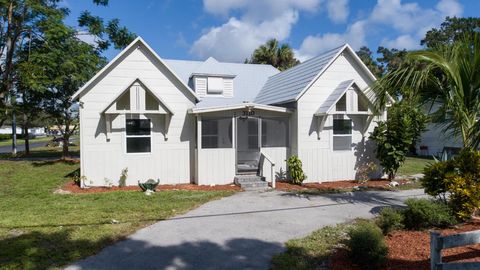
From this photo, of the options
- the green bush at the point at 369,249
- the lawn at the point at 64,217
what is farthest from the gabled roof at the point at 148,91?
the green bush at the point at 369,249

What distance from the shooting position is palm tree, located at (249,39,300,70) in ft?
115

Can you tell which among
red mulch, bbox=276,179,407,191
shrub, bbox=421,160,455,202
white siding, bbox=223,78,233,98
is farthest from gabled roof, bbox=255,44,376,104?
shrub, bbox=421,160,455,202

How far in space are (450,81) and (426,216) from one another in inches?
111

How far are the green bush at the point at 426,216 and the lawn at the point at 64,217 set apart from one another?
5.34 m

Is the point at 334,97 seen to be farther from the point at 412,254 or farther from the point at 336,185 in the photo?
the point at 412,254

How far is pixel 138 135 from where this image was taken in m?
13.1

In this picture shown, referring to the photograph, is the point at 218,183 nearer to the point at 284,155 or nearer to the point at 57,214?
the point at 284,155

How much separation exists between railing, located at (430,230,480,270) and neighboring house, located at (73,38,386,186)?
9395mm

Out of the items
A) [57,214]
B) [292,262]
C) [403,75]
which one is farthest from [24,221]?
[403,75]

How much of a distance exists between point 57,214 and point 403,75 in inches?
342

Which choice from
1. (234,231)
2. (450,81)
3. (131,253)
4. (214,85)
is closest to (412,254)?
(234,231)

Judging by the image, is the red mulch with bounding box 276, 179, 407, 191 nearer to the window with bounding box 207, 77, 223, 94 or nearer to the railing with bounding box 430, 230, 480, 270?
the window with bounding box 207, 77, 223, 94

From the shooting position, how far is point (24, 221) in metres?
7.82

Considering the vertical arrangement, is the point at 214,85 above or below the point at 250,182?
above
